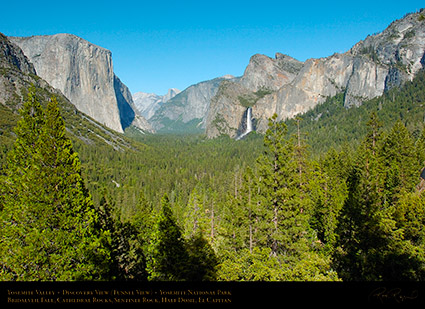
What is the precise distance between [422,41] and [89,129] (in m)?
212

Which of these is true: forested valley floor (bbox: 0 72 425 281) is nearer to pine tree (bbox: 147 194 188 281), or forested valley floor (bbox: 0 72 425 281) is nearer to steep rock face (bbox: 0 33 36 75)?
pine tree (bbox: 147 194 188 281)

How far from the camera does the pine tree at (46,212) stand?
37.9 ft

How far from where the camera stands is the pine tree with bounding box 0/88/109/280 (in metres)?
11.5

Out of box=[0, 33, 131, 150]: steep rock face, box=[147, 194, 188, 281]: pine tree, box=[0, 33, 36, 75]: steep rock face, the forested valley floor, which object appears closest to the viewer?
the forested valley floor

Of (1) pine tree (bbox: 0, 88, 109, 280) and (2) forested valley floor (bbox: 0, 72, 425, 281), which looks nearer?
(1) pine tree (bbox: 0, 88, 109, 280)

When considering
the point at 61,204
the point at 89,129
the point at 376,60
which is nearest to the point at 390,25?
the point at 376,60

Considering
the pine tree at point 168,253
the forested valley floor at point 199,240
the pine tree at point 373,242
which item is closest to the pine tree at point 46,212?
the forested valley floor at point 199,240

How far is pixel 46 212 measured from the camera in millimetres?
11969

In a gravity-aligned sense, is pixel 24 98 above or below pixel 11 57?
below

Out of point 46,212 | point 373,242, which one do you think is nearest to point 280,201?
point 373,242

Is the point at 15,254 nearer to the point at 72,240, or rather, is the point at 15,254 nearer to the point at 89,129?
the point at 72,240

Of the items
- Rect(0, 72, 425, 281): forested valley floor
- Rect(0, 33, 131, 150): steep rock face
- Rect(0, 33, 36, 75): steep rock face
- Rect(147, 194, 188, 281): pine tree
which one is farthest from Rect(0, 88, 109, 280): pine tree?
Rect(0, 33, 36, 75): steep rock face

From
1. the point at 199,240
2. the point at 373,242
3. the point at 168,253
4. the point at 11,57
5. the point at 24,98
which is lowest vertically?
the point at 168,253

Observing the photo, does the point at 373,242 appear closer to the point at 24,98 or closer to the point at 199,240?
the point at 199,240
